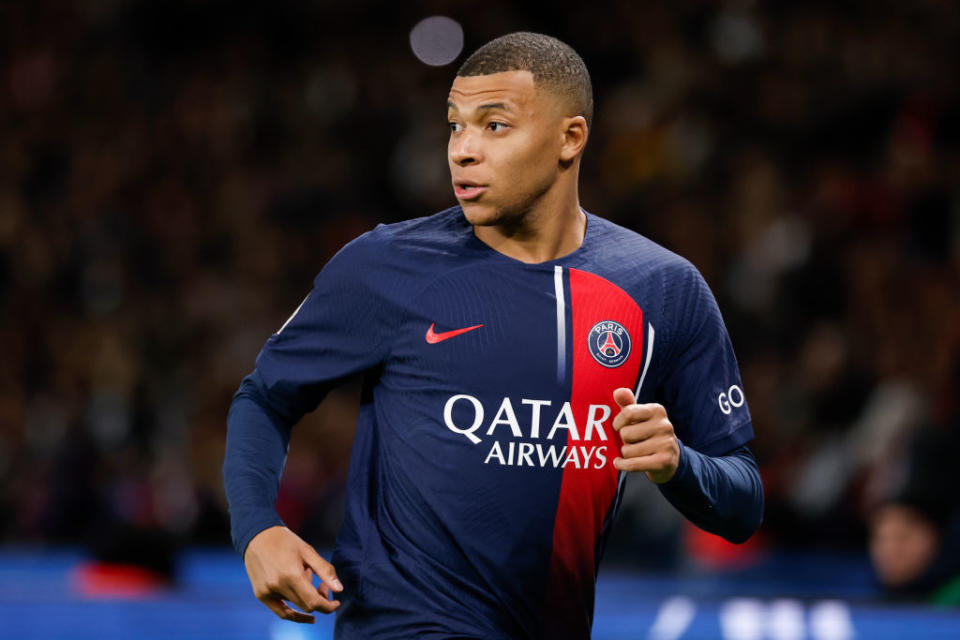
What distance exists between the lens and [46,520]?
8.85 metres

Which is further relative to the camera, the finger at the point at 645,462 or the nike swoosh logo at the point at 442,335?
the nike swoosh logo at the point at 442,335

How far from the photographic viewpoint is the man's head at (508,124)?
2.55 metres

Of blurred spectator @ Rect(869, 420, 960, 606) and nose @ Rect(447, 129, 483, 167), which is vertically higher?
nose @ Rect(447, 129, 483, 167)

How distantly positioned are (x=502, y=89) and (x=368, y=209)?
8.09 metres

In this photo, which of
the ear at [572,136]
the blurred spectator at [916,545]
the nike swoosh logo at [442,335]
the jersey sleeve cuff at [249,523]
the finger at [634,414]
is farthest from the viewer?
the blurred spectator at [916,545]

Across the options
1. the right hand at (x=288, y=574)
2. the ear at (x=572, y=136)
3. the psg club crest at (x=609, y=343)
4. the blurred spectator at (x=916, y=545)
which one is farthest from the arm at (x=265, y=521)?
the blurred spectator at (x=916, y=545)

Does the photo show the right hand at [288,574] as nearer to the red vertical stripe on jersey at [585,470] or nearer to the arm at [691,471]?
the red vertical stripe on jersey at [585,470]

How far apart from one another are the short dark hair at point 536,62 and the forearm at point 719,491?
67cm

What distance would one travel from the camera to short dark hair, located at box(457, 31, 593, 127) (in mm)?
2574

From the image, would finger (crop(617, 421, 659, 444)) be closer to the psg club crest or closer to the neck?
the psg club crest

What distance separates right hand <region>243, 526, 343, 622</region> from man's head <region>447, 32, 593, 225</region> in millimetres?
691

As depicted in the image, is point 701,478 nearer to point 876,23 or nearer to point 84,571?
point 84,571

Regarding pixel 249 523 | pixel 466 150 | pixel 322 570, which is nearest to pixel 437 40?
pixel 466 150

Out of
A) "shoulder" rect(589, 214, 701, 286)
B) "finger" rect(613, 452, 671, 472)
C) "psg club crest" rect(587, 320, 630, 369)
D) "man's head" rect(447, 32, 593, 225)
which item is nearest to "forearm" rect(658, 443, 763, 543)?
"finger" rect(613, 452, 671, 472)
